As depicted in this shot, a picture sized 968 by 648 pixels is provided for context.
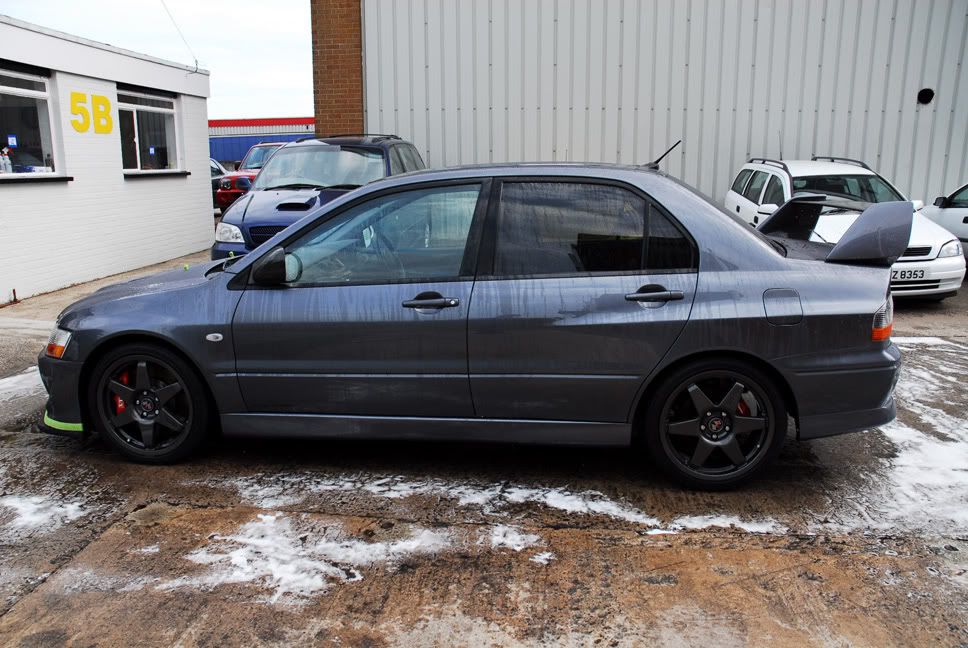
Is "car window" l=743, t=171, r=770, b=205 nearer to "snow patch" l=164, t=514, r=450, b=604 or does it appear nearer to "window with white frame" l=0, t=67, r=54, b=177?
"snow patch" l=164, t=514, r=450, b=604

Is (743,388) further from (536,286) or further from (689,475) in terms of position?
(536,286)

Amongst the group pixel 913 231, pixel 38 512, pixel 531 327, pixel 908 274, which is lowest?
pixel 38 512

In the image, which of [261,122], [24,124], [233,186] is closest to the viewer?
[24,124]

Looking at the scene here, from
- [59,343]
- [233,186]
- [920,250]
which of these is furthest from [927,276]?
[233,186]

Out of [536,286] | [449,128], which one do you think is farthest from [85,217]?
[536,286]

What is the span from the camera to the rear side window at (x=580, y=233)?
161 inches

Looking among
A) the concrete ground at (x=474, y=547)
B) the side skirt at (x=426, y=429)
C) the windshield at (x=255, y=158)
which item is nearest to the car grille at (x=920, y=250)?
the concrete ground at (x=474, y=547)

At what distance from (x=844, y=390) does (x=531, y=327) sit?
61.9 inches

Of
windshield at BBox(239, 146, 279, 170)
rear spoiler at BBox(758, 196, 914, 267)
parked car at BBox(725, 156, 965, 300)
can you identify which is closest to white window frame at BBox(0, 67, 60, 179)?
parked car at BBox(725, 156, 965, 300)

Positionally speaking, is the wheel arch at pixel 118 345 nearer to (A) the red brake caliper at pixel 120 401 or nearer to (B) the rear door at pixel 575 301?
(A) the red brake caliper at pixel 120 401

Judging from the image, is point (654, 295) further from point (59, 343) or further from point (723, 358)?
point (59, 343)

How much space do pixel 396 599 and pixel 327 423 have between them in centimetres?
133

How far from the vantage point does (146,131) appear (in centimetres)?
1411

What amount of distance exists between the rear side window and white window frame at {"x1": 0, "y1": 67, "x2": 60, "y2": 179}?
842 centimetres
